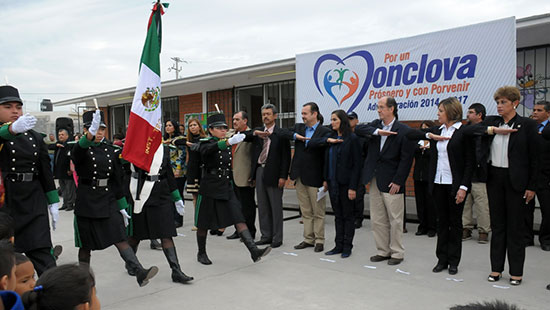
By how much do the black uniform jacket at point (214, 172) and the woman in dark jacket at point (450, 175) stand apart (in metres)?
2.26

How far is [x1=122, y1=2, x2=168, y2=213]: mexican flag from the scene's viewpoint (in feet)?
15.5

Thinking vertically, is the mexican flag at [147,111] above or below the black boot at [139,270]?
above

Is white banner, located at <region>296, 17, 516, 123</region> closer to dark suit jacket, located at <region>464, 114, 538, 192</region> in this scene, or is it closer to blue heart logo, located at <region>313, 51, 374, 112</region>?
blue heart logo, located at <region>313, 51, 374, 112</region>

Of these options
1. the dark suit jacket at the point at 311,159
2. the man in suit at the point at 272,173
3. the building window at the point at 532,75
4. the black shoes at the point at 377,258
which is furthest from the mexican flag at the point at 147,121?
the building window at the point at 532,75

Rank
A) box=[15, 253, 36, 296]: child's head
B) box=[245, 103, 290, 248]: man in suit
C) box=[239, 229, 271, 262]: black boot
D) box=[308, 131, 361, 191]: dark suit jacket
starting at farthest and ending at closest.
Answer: box=[245, 103, 290, 248]: man in suit
box=[308, 131, 361, 191]: dark suit jacket
box=[239, 229, 271, 262]: black boot
box=[15, 253, 36, 296]: child's head

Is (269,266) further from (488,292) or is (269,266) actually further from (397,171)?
(488,292)

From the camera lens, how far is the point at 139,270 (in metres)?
4.32

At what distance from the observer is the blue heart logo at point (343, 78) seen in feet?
26.4

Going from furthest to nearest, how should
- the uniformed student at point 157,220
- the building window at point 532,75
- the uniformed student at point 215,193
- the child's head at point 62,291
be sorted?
the building window at point 532,75 < the uniformed student at point 215,193 < the uniformed student at point 157,220 < the child's head at point 62,291

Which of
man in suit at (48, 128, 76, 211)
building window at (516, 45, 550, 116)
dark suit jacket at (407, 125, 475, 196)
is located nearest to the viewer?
dark suit jacket at (407, 125, 475, 196)

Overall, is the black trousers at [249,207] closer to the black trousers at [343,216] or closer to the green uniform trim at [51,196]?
the black trousers at [343,216]

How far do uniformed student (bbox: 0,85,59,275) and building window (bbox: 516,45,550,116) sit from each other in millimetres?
7827

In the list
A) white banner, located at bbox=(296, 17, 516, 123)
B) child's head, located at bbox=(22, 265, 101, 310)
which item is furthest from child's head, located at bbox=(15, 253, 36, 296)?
white banner, located at bbox=(296, 17, 516, 123)

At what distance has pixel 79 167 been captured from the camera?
452cm
